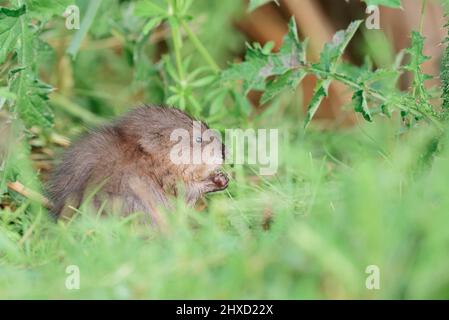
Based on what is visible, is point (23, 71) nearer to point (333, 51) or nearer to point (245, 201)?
point (245, 201)

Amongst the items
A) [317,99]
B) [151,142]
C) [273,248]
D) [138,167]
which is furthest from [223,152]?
[273,248]

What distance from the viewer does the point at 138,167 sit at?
4.25 meters

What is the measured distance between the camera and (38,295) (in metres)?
3.12

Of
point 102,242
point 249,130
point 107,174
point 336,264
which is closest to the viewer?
point 336,264

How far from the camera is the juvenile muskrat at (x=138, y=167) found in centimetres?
406

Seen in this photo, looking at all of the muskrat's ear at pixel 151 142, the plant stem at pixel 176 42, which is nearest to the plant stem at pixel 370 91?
the muskrat's ear at pixel 151 142

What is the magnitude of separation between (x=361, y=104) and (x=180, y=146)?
35.2 inches

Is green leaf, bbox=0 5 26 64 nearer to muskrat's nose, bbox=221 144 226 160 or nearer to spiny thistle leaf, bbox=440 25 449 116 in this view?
muskrat's nose, bbox=221 144 226 160

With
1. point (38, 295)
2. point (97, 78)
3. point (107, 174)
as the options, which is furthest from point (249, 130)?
point (97, 78)

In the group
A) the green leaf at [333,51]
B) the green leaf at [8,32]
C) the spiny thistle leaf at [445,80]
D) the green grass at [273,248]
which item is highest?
the green leaf at [8,32]

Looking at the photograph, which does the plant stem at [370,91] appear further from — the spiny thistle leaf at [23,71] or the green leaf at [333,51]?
the spiny thistle leaf at [23,71]

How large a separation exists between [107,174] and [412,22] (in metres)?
3.26

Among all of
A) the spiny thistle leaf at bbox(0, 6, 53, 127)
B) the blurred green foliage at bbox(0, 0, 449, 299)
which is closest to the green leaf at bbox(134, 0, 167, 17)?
the blurred green foliage at bbox(0, 0, 449, 299)
